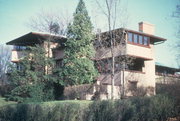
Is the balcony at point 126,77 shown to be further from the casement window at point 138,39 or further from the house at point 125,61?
the casement window at point 138,39

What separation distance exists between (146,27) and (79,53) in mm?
10927

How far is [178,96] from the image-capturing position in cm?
1185

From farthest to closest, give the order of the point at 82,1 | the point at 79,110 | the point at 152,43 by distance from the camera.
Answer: the point at 152,43
the point at 82,1
the point at 79,110

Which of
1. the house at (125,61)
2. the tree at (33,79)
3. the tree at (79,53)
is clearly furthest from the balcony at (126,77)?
the tree at (33,79)

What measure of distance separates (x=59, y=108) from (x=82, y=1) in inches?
745

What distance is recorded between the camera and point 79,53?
26859 mm

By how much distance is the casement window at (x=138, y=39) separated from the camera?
90.9ft

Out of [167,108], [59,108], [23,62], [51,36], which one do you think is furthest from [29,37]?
[167,108]

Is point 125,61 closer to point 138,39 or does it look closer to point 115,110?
point 138,39

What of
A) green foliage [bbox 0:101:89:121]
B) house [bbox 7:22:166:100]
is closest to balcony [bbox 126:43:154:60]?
house [bbox 7:22:166:100]

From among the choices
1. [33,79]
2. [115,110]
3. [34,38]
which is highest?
[34,38]

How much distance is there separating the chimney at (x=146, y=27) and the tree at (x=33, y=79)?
12825mm

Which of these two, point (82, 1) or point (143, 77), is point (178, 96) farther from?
point (82, 1)

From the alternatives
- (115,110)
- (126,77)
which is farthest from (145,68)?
(115,110)
